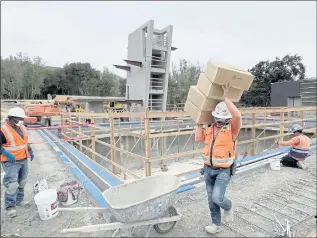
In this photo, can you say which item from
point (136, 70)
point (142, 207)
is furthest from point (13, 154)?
point (136, 70)

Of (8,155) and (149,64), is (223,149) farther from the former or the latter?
(149,64)

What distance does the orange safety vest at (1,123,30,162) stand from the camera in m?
3.32

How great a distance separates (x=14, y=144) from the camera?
3395 mm

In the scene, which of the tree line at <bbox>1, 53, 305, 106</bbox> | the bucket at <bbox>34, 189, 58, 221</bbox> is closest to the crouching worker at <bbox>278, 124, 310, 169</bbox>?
the bucket at <bbox>34, 189, 58, 221</bbox>

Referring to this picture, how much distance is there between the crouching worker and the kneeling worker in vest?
5.16 metres

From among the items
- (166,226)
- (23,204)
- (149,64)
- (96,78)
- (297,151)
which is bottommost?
(23,204)

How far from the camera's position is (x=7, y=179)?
10.9ft

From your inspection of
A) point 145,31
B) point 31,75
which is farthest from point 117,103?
point 31,75

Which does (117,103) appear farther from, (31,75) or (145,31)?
(31,75)

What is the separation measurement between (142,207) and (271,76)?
129 ft

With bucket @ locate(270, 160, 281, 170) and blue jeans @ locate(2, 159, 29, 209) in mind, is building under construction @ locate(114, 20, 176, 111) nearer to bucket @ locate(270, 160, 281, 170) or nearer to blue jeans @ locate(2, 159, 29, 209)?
bucket @ locate(270, 160, 281, 170)

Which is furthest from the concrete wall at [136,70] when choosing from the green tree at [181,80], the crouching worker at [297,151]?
the crouching worker at [297,151]

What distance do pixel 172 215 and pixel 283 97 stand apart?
32.7 meters

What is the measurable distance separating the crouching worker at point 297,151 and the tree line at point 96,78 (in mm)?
27624
